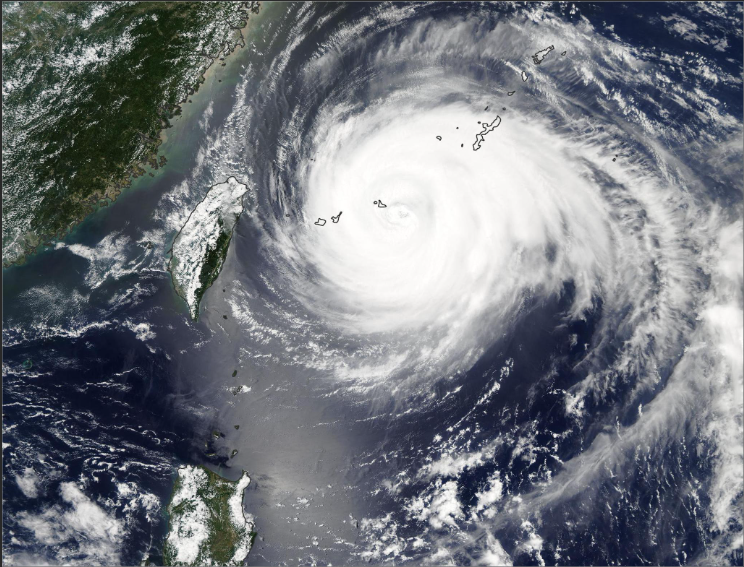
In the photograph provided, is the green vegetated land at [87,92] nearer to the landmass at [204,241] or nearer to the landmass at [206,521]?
the landmass at [204,241]

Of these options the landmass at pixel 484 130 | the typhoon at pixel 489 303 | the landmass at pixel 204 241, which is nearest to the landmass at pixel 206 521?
the typhoon at pixel 489 303

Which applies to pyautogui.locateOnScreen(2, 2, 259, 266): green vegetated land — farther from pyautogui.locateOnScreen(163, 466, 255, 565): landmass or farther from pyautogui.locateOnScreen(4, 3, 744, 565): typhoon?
pyautogui.locateOnScreen(163, 466, 255, 565): landmass

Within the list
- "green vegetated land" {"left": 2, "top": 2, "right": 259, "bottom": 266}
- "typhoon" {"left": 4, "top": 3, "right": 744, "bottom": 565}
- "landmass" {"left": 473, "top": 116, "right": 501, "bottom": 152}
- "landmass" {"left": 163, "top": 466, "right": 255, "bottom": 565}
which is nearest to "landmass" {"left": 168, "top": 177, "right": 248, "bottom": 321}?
"typhoon" {"left": 4, "top": 3, "right": 744, "bottom": 565}

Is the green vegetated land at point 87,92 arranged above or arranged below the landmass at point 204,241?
above

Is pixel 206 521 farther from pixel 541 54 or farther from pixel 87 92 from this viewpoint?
pixel 541 54

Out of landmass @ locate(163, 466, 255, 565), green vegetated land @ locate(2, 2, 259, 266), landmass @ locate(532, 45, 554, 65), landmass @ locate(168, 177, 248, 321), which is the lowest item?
landmass @ locate(163, 466, 255, 565)

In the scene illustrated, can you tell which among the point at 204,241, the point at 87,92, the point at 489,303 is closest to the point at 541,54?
the point at 489,303

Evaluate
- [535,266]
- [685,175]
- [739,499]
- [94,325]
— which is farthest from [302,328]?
[739,499]
